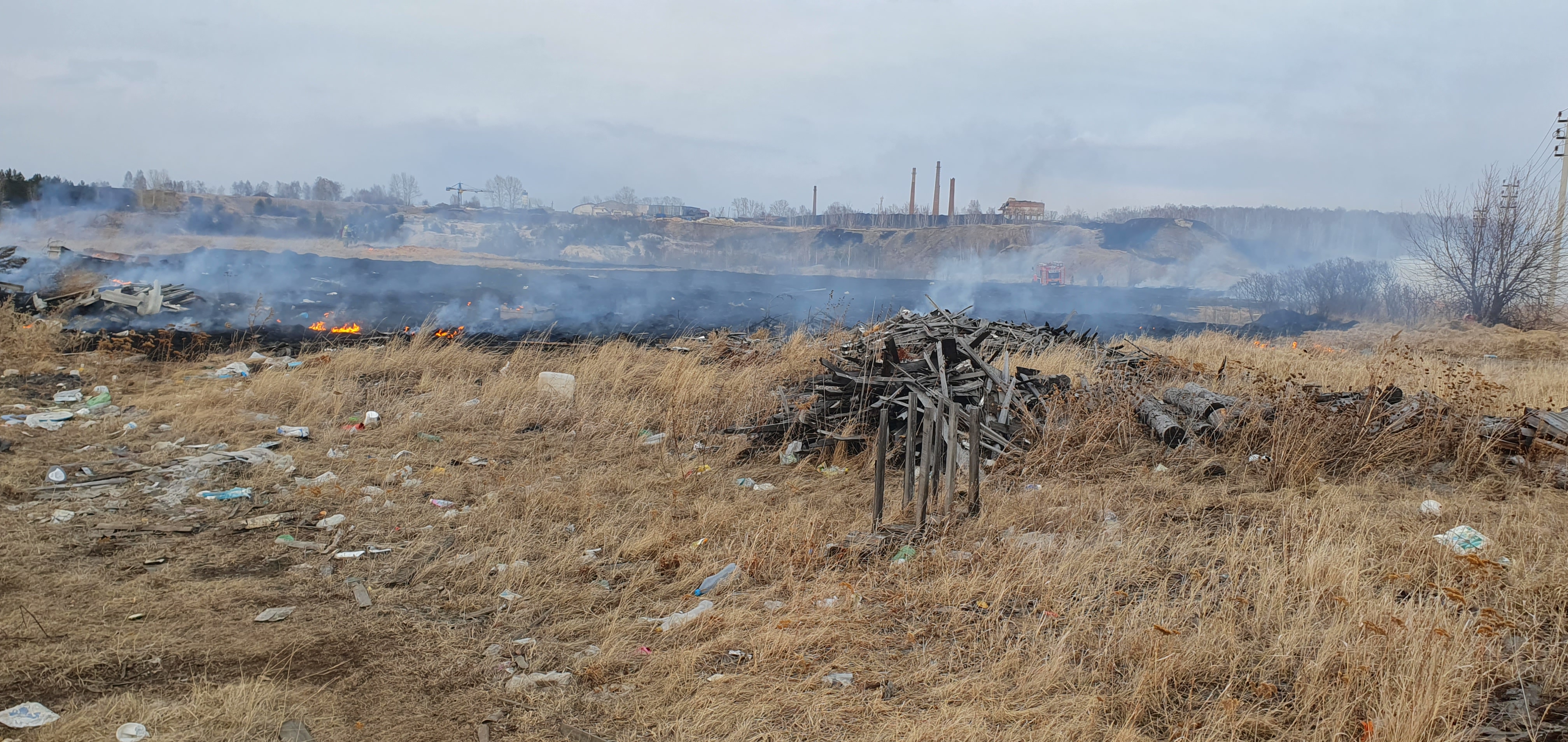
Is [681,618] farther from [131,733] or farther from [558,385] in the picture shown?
[558,385]

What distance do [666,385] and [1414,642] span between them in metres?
6.77

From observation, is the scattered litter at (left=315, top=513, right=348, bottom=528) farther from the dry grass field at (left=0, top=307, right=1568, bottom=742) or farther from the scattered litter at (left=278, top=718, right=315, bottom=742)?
the scattered litter at (left=278, top=718, right=315, bottom=742)

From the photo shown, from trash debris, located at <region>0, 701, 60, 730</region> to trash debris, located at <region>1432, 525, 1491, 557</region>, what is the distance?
598 centimetres

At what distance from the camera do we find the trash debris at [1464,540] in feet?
13.1

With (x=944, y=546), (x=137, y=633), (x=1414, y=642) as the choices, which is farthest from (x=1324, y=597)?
(x=137, y=633)

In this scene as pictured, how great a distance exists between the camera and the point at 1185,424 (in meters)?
6.41

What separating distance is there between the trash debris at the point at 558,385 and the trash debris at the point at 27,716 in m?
5.61

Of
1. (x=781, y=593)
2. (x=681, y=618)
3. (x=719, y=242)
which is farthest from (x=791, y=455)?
(x=719, y=242)

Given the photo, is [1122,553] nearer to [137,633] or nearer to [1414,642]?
[1414,642]

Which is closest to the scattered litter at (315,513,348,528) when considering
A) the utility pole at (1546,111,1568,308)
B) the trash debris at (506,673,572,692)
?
the trash debris at (506,673,572,692)

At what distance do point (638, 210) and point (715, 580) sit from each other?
66.0 metres

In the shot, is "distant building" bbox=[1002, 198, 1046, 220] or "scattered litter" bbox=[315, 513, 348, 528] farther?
"distant building" bbox=[1002, 198, 1046, 220]

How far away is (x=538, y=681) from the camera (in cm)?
321

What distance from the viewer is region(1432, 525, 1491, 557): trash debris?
13.1ft
